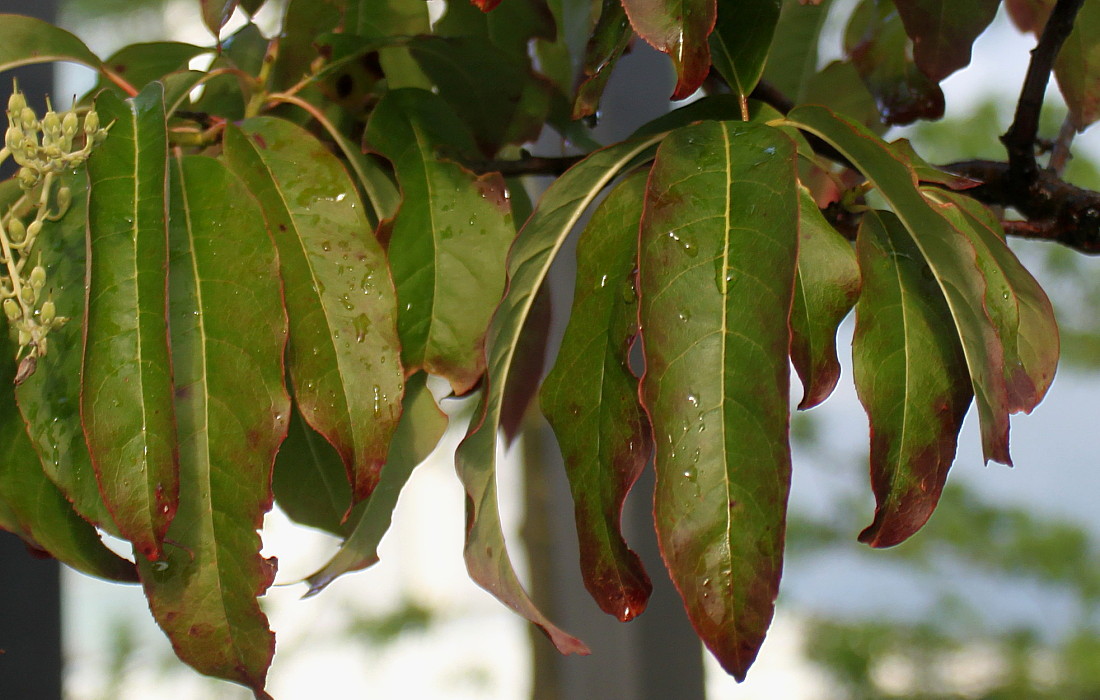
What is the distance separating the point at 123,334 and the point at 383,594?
3.71 ft

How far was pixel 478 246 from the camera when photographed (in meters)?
0.41

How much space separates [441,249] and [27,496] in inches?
8.0

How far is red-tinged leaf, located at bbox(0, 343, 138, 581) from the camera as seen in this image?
0.35 meters

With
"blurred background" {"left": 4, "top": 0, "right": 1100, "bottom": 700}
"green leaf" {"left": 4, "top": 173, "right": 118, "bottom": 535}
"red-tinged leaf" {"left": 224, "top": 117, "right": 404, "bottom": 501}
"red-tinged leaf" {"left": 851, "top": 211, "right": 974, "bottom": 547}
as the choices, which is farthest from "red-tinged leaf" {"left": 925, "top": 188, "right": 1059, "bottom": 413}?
"blurred background" {"left": 4, "top": 0, "right": 1100, "bottom": 700}

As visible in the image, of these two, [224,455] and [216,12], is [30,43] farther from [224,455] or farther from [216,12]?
[224,455]

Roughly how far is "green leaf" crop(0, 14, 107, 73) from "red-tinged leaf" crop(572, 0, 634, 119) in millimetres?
253

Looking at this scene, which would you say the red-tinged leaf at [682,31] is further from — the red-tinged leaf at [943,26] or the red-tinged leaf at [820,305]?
the red-tinged leaf at [943,26]

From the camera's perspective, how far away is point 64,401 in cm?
33

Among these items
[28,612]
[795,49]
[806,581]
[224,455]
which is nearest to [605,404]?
[224,455]

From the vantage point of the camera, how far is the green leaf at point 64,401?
1.06 ft

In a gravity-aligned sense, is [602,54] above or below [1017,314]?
above

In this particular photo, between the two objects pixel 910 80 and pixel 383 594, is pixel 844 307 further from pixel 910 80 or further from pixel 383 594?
pixel 383 594

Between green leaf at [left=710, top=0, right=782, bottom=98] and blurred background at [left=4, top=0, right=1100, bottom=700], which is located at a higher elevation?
green leaf at [left=710, top=0, right=782, bottom=98]

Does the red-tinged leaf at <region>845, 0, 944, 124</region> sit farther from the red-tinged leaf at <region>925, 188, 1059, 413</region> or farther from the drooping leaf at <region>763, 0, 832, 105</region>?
the red-tinged leaf at <region>925, 188, 1059, 413</region>
